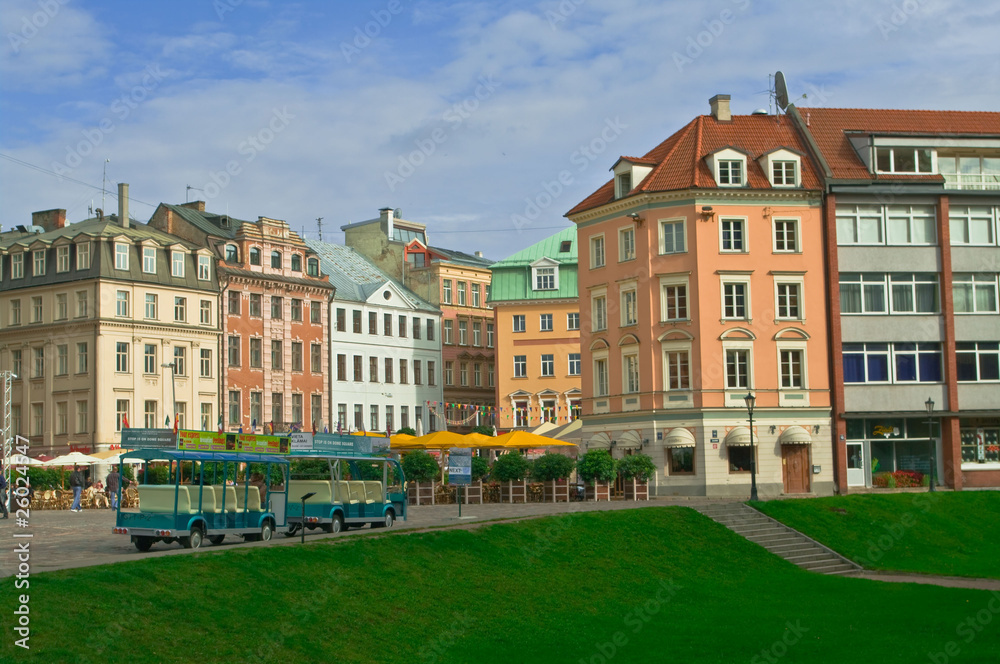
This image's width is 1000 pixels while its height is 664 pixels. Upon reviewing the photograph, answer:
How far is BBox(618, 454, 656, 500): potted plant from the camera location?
5372 centimetres

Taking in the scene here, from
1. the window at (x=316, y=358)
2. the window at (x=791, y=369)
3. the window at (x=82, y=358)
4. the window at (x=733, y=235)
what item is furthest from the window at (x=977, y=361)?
the window at (x=82, y=358)

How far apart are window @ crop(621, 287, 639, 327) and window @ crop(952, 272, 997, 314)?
50.8ft

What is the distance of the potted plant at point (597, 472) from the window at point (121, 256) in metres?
32.8

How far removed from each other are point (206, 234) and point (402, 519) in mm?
43252

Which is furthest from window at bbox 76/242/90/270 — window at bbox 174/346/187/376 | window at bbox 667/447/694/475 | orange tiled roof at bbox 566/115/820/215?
window at bbox 667/447/694/475

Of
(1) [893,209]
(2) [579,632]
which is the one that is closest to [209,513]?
(2) [579,632]

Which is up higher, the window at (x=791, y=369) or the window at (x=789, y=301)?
the window at (x=789, y=301)

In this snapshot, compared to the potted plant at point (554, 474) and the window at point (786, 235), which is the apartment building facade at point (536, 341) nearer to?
the window at point (786, 235)

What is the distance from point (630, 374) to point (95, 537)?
106ft

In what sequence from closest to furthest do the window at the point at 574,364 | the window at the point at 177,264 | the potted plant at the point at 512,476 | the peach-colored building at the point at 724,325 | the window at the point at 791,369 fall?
the potted plant at the point at 512,476 → the peach-colored building at the point at 724,325 → the window at the point at 791,369 → the window at the point at 177,264 → the window at the point at 574,364

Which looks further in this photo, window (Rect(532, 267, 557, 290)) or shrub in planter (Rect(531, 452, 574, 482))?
window (Rect(532, 267, 557, 290))

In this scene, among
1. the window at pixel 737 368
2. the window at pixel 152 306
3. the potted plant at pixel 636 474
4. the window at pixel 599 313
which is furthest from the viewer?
the window at pixel 152 306

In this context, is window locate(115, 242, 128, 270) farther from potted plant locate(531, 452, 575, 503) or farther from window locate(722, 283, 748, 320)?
window locate(722, 283, 748, 320)

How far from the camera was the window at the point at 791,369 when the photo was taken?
58.6 meters
